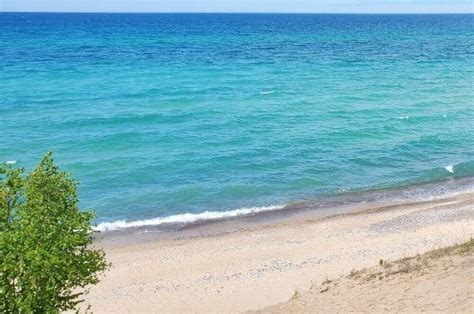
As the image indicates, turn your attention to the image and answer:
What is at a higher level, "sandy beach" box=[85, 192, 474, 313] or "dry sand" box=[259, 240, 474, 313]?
"dry sand" box=[259, 240, 474, 313]

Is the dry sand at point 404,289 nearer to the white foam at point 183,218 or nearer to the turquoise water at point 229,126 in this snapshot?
the white foam at point 183,218

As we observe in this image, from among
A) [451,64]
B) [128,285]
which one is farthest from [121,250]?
[451,64]

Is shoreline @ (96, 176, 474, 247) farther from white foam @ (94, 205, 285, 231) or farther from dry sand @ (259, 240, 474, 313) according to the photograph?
dry sand @ (259, 240, 474, 313)

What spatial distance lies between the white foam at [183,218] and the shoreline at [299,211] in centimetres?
13

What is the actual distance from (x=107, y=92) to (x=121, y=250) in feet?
118

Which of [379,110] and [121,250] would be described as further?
[379,110]

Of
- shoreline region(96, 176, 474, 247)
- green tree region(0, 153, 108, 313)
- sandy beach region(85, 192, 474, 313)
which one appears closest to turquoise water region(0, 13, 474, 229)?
shoreline region(96, 176, 474, 247)

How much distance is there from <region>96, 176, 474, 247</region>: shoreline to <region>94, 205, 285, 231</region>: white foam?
130 millimetres

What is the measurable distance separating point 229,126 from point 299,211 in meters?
17.1

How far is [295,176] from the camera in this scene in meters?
35.6

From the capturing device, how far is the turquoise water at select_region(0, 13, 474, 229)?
34.2m

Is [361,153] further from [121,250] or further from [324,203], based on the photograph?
[121,250]

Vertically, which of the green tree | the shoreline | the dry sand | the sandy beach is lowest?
the sandy beach

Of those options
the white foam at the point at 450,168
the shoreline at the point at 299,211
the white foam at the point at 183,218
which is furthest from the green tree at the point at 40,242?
the white foam at the point at 450,168
